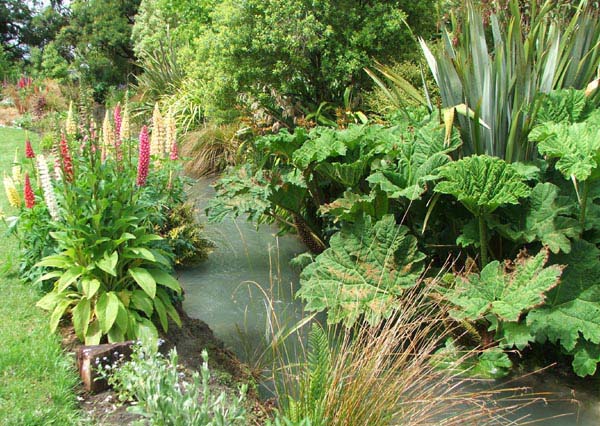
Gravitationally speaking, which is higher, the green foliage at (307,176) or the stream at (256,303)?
the green foliage at (307,176)

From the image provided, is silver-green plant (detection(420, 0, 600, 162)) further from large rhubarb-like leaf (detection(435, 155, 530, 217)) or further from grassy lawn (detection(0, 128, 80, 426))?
grassy lawn (detection(0, 128, 80, 426))

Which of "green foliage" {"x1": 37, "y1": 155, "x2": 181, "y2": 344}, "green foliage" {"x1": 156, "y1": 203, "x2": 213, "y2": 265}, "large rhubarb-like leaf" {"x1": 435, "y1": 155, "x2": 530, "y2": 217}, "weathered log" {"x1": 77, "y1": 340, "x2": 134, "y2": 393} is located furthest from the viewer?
"green foliage" {"x1": 156, "y1": 203, "x2": 213, "y2": 265}

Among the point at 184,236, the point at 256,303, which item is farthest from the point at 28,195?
the point at 256,303

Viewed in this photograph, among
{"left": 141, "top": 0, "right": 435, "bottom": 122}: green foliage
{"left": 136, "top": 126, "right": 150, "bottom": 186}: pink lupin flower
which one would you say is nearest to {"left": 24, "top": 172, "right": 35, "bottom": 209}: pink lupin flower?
{"left": 136, "top": 126, "right": 150, "bottom": 186}: pink lupin flower

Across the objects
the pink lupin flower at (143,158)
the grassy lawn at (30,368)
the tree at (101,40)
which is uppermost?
the tree at (101,40)

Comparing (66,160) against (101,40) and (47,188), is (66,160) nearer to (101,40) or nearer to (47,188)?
(47,188)

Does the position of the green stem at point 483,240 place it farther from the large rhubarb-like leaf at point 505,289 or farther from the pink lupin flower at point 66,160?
the pink lupin flower at point 66,160

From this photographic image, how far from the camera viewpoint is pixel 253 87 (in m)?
7.40

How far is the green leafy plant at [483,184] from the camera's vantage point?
3.50m

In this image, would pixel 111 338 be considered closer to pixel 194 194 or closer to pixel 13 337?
pixel 13 337

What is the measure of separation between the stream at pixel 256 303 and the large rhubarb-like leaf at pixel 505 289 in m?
0.56

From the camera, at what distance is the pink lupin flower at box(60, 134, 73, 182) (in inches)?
130

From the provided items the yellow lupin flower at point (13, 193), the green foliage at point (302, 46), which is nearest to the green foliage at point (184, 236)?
the yellow lupin flower at point (13, 193)

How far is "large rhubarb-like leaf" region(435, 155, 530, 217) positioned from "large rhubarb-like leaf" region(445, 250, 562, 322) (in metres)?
0.36
